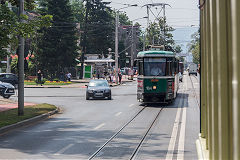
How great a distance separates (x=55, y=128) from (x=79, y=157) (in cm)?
585

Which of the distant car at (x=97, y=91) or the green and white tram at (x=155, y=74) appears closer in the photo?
the green and white tram at (x=155, y=74)

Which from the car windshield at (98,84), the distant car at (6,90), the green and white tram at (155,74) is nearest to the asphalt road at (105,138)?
the green and white tram at (155,74)

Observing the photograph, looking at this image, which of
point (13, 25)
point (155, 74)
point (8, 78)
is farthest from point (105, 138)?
point (8, 78)

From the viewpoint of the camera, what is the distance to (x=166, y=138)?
12.7 metres

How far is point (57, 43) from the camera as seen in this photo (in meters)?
64.7

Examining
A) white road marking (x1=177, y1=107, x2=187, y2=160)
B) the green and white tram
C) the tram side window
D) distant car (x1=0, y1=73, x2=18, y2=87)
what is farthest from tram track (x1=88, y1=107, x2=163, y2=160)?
distant car (x1=0, y1=73, x2=18, y2=87)

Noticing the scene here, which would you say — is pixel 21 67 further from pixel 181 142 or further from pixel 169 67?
pixel 169 67

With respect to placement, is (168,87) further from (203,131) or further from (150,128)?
(203,131)

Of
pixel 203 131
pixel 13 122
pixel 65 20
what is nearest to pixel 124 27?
pixel 65 20

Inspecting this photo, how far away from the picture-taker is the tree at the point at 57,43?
208ft

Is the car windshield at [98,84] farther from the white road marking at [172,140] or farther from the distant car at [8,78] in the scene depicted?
the distant car at [8,78]

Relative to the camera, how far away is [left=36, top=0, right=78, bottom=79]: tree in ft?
208

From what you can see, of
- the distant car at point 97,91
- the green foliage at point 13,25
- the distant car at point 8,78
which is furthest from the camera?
the distant car at point 8,78

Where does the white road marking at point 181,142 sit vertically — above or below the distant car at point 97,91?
below
